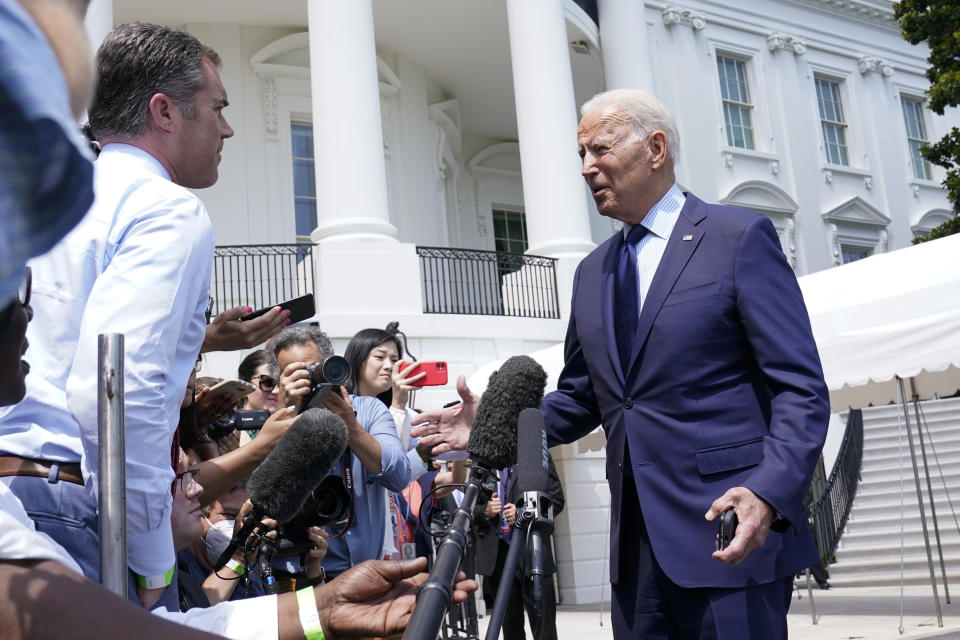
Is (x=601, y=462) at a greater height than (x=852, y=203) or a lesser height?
lesser

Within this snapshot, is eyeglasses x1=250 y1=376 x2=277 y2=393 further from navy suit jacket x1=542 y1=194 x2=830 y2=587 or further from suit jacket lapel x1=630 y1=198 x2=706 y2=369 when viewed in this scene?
suit jacket lapel x1=630 y1=198 x2=706 y2=369

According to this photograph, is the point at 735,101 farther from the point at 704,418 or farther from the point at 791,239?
the point at 704,418

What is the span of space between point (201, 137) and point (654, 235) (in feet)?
4.54

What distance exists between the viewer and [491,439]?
2467 mm

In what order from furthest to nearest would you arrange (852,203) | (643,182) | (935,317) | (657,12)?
(852,203) → (657,12) → (935,317) → (643,182)

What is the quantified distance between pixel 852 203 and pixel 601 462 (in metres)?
12.1

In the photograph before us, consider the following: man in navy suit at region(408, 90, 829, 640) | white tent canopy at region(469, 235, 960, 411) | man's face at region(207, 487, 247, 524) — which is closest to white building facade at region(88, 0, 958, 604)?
white tent canopy at region(469, 235, 960, 411)

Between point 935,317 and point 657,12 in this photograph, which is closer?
point 935,317

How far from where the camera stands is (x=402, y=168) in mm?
18625

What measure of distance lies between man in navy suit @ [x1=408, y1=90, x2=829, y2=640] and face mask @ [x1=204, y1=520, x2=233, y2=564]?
1288 mm

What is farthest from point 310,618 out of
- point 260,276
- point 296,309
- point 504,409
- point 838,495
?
point 838,495

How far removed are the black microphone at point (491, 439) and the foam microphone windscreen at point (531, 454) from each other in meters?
0.04

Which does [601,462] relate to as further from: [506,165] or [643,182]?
[643,182]

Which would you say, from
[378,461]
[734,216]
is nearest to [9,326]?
[734,216]
